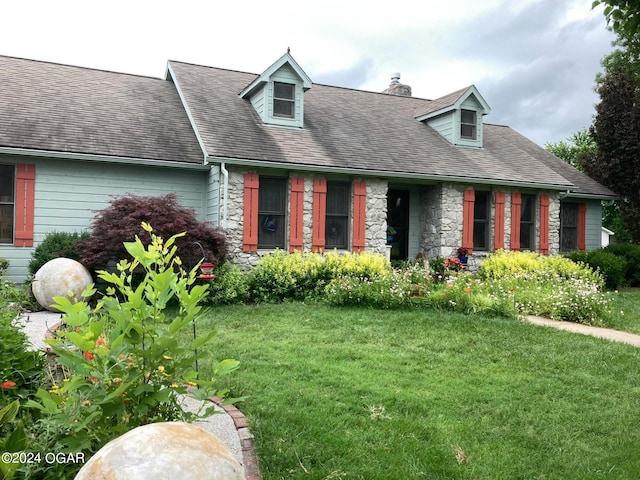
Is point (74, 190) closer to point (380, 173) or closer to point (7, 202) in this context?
point (7, 202)

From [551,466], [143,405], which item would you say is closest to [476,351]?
[551,466]

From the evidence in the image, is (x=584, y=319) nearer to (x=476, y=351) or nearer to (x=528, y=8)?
(x=476, y=351)

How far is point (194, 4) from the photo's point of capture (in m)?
9.45

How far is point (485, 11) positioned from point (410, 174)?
4434mm

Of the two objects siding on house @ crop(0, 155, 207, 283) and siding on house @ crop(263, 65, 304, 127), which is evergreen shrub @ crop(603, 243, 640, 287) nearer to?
siding on house @ crop(263, 65, 304, 127)

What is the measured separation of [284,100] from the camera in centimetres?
1293

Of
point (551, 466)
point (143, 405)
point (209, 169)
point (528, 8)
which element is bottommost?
point (551, 466)

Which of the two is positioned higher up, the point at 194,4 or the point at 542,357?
the point at 194,4

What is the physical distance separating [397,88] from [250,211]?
10.8 m

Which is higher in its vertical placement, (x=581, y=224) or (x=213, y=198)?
(x=213, y=198)

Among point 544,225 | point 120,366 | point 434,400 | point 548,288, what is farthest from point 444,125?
point 120,366

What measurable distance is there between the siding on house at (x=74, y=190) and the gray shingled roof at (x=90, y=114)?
409 millimetres

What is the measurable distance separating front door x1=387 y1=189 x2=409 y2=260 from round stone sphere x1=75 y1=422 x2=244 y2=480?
12606 mm

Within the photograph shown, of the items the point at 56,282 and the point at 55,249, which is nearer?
the point at 56,282
